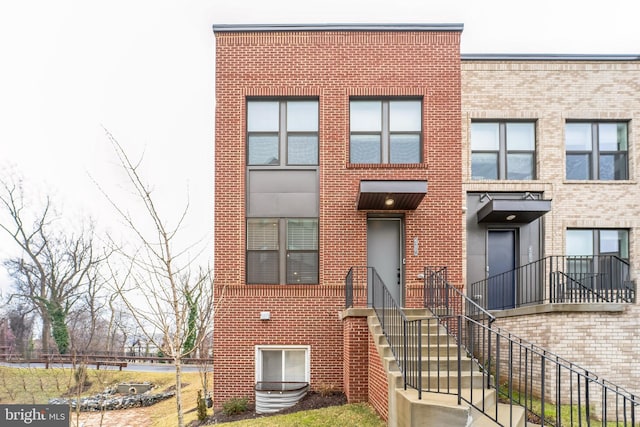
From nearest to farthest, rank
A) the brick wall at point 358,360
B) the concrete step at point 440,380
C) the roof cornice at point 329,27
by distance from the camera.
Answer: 1. the concrete step at point 440,380
2. the brick wall at point 358,360
3. the roof cornice at point 329,27

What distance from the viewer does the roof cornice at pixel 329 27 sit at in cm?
998

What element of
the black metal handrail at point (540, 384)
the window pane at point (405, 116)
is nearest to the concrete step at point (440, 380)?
the black metal handrail at point (540, 384)

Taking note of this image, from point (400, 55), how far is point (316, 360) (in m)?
7.40

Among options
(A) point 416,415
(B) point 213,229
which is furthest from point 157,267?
(A) point 416,415

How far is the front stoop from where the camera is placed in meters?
4.95

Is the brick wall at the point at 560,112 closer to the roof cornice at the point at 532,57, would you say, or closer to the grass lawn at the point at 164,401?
the roof cornice at the point at 532,57

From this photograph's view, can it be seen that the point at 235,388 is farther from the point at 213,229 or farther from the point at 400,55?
the point at 400,55

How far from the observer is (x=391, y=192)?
8789 mm

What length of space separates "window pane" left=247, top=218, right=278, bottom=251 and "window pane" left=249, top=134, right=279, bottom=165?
56.2 inches

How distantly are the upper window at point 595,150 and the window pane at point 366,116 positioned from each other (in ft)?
17.5

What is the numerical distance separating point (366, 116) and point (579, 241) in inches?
258

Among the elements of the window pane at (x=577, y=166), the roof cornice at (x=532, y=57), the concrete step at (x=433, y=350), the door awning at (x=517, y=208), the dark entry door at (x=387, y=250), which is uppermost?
the roof cornice at (x=532, y=57)

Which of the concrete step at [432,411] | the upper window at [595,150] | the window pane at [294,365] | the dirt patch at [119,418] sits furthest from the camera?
the dirt patch at [119,418]

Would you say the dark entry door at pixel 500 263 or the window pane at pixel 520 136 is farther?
the window pane at pixel 520 136
